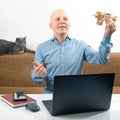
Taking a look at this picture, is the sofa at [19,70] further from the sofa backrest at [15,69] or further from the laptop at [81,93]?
the laptop at [81,93]

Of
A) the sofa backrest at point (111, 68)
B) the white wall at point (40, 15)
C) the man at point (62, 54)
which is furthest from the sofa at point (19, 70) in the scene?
the man at point (62, 54)

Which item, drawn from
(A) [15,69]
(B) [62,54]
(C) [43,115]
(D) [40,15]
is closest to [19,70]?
(A) [15,69]

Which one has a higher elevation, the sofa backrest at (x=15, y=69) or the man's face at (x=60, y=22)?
the man's face at (x=60, y=22)

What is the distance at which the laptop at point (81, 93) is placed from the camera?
3.83ft

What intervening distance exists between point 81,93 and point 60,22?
76cm

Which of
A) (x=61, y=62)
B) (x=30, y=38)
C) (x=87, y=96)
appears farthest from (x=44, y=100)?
(x=30, y=38)

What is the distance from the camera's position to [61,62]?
183 cm

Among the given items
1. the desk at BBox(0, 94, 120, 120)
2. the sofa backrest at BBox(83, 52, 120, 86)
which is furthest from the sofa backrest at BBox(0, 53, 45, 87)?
the desk at BBox(0, 94, 120, 120)

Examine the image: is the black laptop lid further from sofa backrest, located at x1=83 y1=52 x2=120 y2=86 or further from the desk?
sofa backrest, located at x1=83 y1=52 x2=120 y2=86

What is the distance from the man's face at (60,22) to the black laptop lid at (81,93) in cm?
71

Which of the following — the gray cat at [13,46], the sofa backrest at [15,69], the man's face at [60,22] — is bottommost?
the sofa backrest at [15,69]

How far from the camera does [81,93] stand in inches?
47.6

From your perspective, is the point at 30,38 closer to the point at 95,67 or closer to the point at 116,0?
the point at 95,67

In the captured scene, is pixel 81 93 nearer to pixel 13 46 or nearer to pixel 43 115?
pixel 43 115
